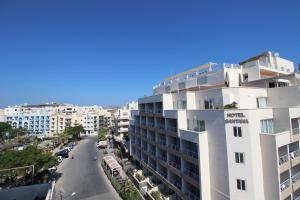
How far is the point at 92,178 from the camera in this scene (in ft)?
170

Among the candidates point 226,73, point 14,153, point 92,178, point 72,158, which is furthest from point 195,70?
point 72,158

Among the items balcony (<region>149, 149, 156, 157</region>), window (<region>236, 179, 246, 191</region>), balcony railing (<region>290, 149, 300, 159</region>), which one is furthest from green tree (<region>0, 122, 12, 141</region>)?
balcony railing (<region>290, 149, 300, 159</region>)

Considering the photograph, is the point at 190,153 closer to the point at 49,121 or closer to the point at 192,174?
the point at 192,174

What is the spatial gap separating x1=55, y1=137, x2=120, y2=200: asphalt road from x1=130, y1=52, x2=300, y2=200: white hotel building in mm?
12577

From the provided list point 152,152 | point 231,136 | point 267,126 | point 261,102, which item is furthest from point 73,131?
point 267,126

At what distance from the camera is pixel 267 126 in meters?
23.8

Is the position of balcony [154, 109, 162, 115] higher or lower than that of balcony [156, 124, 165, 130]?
higher

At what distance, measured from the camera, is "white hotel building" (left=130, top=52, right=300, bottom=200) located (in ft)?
71.1

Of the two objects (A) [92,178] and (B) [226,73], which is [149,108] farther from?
(A) [92,178]

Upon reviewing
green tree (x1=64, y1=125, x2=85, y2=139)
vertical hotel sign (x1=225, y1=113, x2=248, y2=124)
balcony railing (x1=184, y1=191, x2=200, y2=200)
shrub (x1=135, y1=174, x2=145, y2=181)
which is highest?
vertical hotel sign (x1=225, y1=113, x2=248, y2=124)

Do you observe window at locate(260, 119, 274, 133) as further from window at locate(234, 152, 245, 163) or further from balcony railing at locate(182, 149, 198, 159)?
balcony railing at locate(182, 149, 198, 159)

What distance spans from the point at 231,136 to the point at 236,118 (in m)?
2.03

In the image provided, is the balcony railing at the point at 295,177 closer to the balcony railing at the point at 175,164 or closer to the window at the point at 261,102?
the window at the point at 261,102

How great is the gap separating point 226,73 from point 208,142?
1380 centimetres
